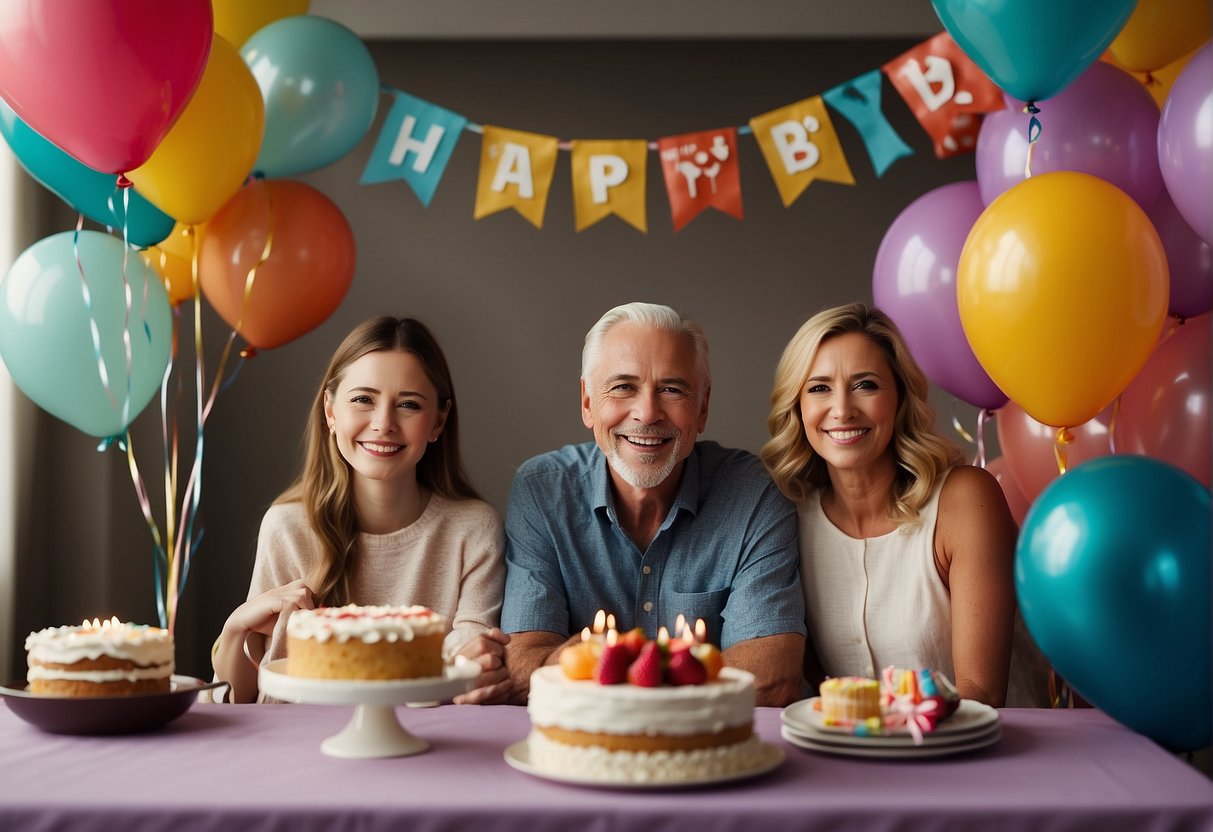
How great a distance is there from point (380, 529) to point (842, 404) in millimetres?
942

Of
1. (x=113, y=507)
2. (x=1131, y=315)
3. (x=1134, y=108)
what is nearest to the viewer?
(x=1131, y=315)

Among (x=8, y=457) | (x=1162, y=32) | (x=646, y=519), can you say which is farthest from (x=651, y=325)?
(x=8, y=457)

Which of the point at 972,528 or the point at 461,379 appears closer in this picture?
the point at 972,528

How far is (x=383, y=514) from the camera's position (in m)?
2.51

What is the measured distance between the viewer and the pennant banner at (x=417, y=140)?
11.3 ft

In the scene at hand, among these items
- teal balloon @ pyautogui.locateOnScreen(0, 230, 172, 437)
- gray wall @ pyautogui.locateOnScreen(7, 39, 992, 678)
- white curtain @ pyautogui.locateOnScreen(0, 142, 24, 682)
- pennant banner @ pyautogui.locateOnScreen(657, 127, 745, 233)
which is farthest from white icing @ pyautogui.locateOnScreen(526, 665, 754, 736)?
gray wall @ pyautogui.locateOnScreen(7, 39, 992, 678)

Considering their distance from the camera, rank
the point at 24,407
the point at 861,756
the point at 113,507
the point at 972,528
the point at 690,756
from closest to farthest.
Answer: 1. the point at 690,756
2. the point at 861,756
3. the point at 972,528
4. the point at 24,407
5. the point at 113,507

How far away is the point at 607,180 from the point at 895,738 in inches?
92.6

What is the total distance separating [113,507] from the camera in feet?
12.7

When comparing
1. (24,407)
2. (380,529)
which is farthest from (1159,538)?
(24,407)

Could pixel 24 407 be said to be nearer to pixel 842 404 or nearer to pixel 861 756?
pixel 842 404

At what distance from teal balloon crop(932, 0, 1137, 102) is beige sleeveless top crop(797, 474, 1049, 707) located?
76cm

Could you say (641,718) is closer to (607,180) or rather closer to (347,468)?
(347,468)

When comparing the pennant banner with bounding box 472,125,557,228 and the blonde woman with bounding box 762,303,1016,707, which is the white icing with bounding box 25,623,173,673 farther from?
the pennant banner with bounding box 472,125,557,228
